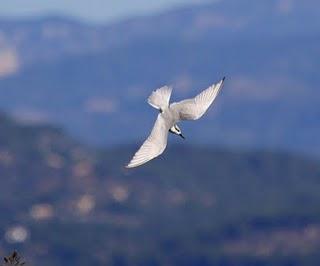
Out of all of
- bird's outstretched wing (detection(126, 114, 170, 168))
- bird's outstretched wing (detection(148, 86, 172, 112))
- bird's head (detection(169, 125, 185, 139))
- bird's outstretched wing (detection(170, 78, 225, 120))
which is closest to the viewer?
bird's outstretched wing (detection(126, 114, 170, 168))

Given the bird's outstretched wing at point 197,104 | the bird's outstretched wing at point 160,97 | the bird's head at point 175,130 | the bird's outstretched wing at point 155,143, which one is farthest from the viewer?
the bird's outstretched wing at point 160,97

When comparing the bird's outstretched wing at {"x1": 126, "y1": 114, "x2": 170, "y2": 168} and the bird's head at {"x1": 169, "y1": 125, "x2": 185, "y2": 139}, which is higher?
the bird's head at {"x1": 169, "y1": 125, "x2": 185, "y2": 139}

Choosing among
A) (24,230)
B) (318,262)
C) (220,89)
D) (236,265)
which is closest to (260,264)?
(236,265)

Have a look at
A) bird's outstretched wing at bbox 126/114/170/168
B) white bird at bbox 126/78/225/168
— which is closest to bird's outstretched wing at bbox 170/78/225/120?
white bird at bbox 126/78/225/168

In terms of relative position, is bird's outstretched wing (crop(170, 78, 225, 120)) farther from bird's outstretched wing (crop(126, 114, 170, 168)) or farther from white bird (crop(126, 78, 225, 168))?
bird's outstretched wing (crop(126, 114, 170, 168))

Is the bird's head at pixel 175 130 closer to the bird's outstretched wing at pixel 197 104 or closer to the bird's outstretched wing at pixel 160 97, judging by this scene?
the bird's outstretched wing at pixel 197 104

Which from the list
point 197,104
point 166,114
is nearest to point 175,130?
point 166,114

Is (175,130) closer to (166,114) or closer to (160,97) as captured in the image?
(166,114)

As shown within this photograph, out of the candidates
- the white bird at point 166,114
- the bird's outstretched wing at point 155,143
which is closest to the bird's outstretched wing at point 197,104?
the white bird at point 166,114
